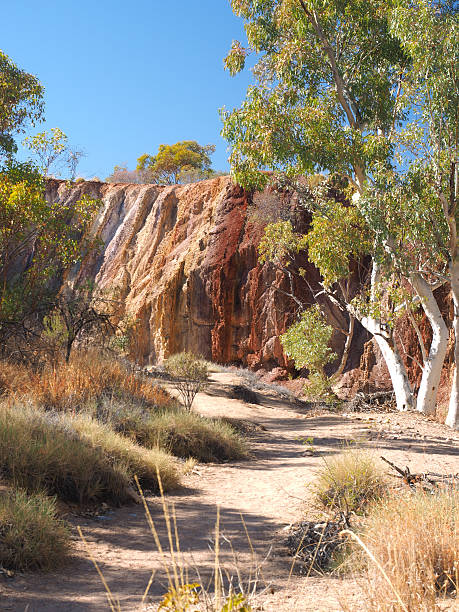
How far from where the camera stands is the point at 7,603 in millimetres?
3191

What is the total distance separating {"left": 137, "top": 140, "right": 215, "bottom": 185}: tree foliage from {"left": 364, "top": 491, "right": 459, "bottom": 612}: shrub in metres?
40.5

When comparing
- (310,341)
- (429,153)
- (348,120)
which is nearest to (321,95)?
(348,120)

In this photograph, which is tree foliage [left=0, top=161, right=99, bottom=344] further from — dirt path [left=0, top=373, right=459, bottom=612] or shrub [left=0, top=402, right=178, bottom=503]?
dirt path [left=0, top=373, right=459, bottom=612]

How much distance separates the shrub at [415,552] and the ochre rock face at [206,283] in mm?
18012

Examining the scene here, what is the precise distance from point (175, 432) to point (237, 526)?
3.03 meters

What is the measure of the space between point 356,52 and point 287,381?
40.0 ft

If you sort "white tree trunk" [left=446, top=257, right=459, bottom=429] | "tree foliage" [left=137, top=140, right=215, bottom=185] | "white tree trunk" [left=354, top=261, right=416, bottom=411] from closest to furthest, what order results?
"white tree trunk" [left=446, top=257, right=459, bottom=429] < "white tree trunk" [left=354, top=261, right=416, bottom=411] < "tree foliage" [left=137, top=140, right=215, bottom=185]

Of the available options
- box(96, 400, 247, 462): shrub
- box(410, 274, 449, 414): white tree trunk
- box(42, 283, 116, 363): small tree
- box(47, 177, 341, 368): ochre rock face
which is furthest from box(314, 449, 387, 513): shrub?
box(47, 177, 341, 368): ochre rock face

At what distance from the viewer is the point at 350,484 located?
519 cm

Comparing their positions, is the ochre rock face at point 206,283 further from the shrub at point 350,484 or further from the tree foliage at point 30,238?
the shrub at point 350,484

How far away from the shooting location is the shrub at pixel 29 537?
369 cm

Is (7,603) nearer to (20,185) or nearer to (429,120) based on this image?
(20,185)

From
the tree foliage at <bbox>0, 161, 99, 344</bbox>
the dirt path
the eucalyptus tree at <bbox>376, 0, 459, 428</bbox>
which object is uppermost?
the eucalyptus tree at <bbox>376, 0, 459, 428</bbox>

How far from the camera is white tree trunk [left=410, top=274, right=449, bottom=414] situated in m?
13.0
